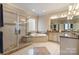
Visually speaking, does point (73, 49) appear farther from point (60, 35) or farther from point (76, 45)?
point (60, 35)

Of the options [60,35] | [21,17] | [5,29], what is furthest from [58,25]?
[5,29]

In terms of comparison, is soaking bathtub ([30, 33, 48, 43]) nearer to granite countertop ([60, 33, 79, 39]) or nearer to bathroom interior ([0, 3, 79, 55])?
bathroom interior ([0, 3, 79, 55])

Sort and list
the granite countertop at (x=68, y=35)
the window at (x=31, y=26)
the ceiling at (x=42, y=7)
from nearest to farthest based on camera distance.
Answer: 1. the ceiling at (x=42, y=7)
2. the granite countertop at (x=68, y=35)
3. the window at (x=31, y=26)

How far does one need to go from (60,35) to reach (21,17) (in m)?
0.85

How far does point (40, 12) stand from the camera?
200 cm

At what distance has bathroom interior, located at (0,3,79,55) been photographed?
72.6 inches

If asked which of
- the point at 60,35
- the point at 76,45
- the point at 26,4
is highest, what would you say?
the point at 26,4

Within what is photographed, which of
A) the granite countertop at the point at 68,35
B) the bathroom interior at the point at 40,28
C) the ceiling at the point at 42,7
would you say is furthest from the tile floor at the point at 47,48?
the ceiling at the point at 42,7

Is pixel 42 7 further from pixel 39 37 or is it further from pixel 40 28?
pixel 39 37

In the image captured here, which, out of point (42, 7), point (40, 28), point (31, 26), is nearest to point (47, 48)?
point (40, 28)

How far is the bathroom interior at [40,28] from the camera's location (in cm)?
184

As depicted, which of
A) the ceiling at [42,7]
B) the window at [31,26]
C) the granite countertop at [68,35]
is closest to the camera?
the ceiling at [42,7]

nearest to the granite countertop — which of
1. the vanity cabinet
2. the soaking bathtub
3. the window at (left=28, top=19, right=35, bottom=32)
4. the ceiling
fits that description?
the vanity cabinet

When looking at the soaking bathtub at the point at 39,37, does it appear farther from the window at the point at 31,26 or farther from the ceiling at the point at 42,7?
the ceiling at the point at 42,7
